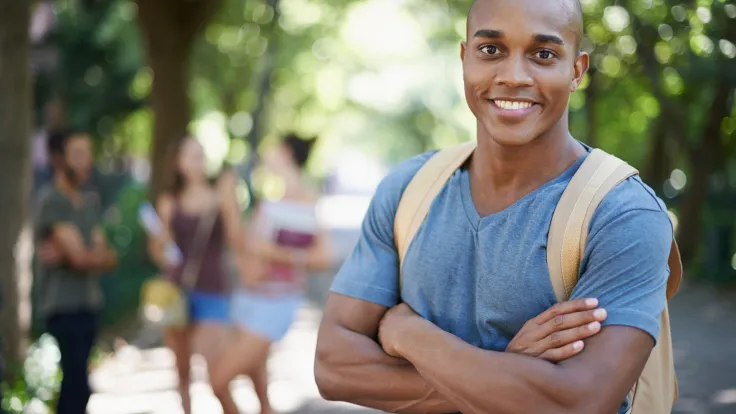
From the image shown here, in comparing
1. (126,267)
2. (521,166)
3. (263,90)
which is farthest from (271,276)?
(263,90)

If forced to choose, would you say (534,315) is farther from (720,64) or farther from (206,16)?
(206,16)

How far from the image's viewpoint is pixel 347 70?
5072 cm

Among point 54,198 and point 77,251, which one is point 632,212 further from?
point 54,198

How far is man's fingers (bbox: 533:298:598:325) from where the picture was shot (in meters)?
2.41

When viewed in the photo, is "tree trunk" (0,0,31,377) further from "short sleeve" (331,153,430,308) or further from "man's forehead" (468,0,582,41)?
"man's forehead" (468,0,582,41)

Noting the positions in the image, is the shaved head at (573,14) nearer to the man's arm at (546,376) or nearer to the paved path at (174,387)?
the man's arm at (546,376)

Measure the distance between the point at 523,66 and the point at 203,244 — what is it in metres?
4.95

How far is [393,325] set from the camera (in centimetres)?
274

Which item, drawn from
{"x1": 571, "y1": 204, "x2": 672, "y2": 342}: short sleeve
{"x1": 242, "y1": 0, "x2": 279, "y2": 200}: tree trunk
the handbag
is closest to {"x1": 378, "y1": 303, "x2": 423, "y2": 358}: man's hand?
{"x1": 571, "y1": 204, "x2": 672, "y2": 342}: short sleeve

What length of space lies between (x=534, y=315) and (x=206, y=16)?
47.5ft

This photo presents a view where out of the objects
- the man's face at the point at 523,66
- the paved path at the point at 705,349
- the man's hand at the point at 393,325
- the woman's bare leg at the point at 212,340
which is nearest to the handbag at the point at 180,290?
the woman's bare leg at the point at 212,340

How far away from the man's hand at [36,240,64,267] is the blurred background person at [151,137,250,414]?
38.4 inches

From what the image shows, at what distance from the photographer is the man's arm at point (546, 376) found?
2398 mm

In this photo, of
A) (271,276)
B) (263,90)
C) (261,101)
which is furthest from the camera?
(263,90)
